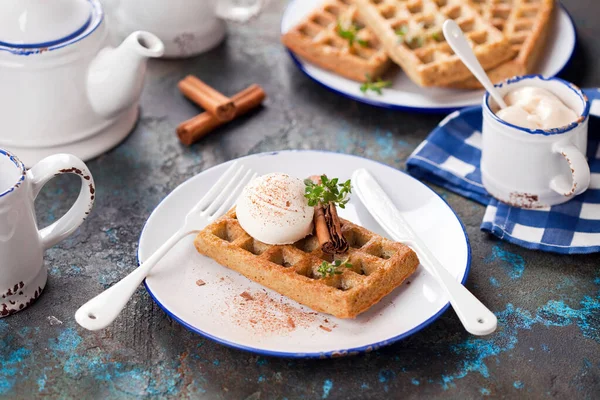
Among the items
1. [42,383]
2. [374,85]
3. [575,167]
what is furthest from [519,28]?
[42,383]

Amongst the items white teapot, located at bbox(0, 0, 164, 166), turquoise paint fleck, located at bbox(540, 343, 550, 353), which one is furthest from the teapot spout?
turquoise paint fleck, located at bbox(540, 343, 550, 353)

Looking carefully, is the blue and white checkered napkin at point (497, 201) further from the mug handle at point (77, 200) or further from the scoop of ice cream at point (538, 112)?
the mug handle at point (77, 200)

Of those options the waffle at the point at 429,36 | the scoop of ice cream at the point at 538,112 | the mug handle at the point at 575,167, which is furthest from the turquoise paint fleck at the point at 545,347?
the waffle at the point at 429,36

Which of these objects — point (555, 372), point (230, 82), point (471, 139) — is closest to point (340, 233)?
point (555, 372)

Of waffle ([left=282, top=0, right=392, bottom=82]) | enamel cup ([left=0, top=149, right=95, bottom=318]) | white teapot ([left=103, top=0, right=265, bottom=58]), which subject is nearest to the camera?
enamel cup ([left=0, top=149, right=95, bottom=318])

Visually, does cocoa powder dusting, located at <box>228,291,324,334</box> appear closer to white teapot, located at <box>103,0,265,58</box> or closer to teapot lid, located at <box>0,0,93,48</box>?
teapot lid, located at <box>0,0,93,48</box>
